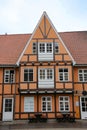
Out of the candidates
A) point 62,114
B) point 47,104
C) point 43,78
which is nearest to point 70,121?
point 62,114

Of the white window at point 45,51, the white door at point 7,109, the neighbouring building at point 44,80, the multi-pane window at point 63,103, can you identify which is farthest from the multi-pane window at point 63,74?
the white door at point 7,109

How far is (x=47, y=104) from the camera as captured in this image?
26234 millimetres

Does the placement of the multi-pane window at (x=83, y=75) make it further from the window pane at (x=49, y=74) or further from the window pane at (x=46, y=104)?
the window pane at (x=46, y=104)

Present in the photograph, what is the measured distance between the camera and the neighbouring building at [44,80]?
26.0 meters

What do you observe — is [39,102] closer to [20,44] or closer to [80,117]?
[80,117]

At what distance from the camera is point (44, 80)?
86.1 ft

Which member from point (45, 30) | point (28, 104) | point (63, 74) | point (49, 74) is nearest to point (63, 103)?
point (63, 74)

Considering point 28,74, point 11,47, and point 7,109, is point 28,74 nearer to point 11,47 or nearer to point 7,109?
point 7,109

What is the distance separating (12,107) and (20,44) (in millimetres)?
8097

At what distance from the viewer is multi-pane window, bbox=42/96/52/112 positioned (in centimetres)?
2608

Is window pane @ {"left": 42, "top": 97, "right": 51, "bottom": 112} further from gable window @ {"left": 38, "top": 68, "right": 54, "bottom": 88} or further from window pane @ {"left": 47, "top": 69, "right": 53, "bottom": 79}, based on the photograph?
window pane @ {"left": 47, "top": 69, "right": 53, "bottom": 79}

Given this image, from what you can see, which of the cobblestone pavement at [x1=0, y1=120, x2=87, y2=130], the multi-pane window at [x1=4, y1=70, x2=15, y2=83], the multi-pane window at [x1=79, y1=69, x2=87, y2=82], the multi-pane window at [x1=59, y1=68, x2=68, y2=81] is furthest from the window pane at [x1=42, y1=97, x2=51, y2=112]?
the multi-pane window at [x1=79, y1=69, x2=87, y2=82]

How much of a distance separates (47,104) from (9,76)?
5.08m

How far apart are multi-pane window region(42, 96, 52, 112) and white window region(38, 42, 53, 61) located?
4.11 meters
